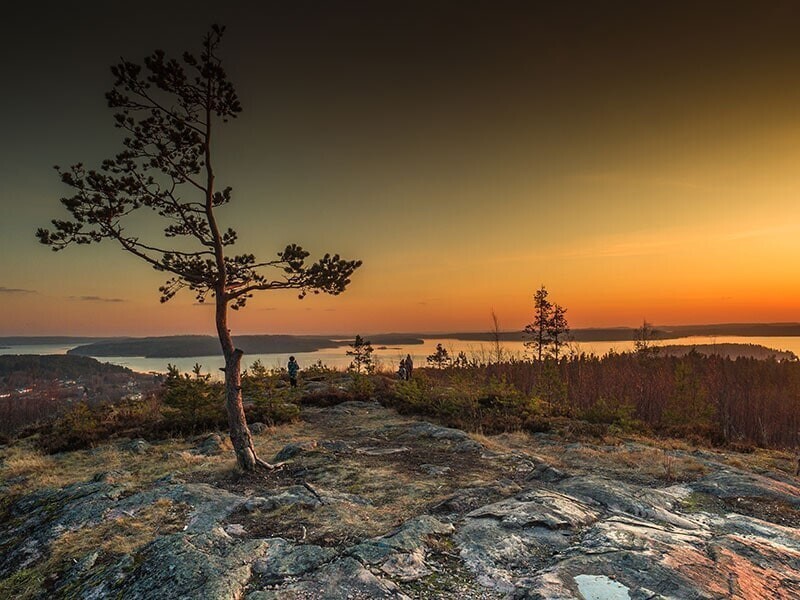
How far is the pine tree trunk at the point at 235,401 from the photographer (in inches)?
360

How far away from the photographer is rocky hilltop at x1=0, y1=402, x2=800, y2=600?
169 inches

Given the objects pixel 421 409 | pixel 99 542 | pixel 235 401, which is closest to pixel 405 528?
pixel 99 542

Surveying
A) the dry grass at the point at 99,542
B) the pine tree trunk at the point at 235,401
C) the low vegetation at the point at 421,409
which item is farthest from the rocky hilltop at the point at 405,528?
the low vegetation at the point at 421,409

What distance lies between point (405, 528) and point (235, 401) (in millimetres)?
5232

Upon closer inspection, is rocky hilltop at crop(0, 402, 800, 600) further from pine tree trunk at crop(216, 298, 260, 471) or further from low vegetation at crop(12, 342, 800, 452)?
low vegetation at crop(12, 342, 800, 452)

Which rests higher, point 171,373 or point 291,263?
point 291,263

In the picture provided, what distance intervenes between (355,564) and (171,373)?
43.1ft

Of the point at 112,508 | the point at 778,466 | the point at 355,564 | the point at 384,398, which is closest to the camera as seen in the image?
Answer: the point at 355,564

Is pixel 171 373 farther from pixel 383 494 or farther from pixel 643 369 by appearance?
pixel 643 369

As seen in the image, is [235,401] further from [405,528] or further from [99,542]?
[405,528]

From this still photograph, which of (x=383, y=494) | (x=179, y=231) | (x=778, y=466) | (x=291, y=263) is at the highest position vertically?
(x=179, y=231)

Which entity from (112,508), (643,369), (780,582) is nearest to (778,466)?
(780,582)

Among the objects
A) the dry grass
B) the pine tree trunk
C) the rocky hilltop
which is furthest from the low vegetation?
the dry grass

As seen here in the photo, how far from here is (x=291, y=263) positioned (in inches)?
363
